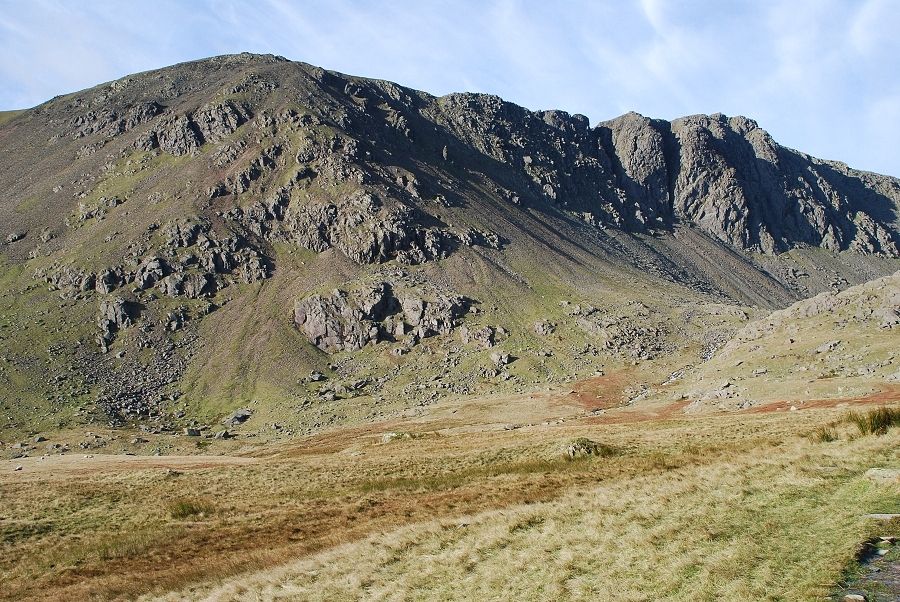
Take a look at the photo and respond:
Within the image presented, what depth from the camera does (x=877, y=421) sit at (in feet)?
104

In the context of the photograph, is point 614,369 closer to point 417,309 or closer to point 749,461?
point 417,309

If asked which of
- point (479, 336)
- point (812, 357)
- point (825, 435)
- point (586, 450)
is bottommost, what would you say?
point (586, 450)

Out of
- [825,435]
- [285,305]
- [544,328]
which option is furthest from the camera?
[285,305]

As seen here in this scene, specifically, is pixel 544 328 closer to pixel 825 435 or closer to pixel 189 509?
pixel 825 435

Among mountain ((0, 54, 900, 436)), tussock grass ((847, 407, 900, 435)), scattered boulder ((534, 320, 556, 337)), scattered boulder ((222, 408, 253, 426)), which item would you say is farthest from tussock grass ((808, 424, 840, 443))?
scattered boulder ((534, 320, 556, 337))

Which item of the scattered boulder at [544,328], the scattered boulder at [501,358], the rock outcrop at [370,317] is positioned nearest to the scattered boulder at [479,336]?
the rock outcrop at [370,317]

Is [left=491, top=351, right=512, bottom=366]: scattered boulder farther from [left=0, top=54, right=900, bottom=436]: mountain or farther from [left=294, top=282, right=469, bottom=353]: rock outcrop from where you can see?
[left=294, top=282, right=469, bottom=353]: rock outcrop

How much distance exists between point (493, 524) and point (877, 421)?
75.4 ft

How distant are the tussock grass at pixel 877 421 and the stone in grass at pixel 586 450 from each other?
14904mm

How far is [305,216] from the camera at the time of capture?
186500mm

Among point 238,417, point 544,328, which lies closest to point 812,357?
point 544,328

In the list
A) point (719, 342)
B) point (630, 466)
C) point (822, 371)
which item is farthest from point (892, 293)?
point (630, 466)

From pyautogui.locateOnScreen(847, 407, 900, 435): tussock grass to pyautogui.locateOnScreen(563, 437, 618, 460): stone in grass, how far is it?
1490 centimetres

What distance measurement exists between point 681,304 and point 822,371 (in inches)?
3796
